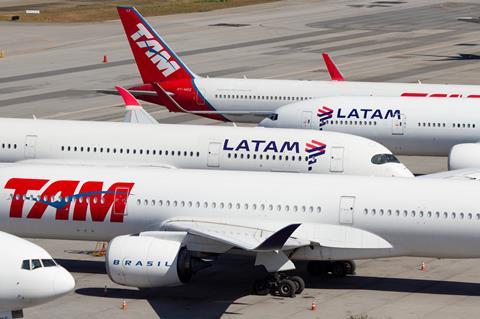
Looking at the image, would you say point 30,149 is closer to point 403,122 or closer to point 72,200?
point 72,200

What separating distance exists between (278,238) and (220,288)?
380 cm

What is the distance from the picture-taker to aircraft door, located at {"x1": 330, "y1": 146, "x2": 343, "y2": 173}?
50375 mm

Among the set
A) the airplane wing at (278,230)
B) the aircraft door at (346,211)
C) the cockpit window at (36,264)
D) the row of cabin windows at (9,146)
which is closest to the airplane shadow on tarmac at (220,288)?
the airplane wing at (278,230)

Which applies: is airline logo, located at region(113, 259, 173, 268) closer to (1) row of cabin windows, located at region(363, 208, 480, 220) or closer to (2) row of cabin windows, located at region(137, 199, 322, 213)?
(2) row of cabin windows, located at region(137, 199, 322, 213)

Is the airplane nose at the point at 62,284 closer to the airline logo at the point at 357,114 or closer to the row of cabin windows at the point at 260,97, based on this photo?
the airline logo at the point at 357,114

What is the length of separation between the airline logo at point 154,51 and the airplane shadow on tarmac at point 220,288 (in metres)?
27.5

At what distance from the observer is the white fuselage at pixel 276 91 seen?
222 ft

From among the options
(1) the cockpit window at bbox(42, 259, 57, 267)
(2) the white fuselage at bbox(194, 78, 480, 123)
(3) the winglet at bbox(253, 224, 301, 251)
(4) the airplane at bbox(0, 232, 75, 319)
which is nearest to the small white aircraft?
(2) the white fuselage at bbox(194, 78, 480, 123)

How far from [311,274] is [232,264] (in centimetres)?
322

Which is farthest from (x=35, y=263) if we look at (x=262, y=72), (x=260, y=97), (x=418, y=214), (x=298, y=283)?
(x=262, y=72)

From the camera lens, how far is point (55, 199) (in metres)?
41.5

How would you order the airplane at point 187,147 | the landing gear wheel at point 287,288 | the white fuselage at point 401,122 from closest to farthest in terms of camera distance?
the landing gear wheel at point 287,288 → the airplane at point 187,147 → the white fuselage at point 401,122

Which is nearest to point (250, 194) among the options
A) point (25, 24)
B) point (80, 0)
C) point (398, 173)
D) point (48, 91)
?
point (398, 173)

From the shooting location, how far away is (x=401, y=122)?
5953 centimetres
